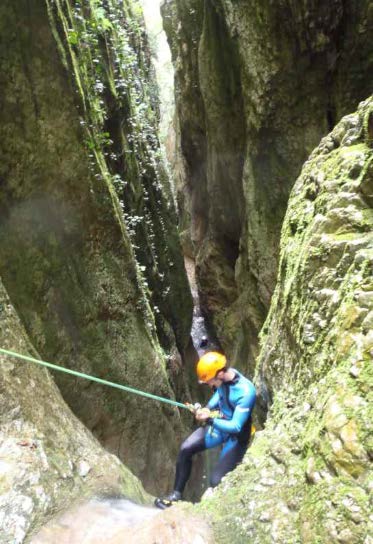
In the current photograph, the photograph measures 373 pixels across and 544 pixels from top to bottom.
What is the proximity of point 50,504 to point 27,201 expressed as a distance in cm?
362

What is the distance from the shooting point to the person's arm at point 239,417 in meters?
4.43

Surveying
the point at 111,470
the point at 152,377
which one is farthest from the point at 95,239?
the point at 111,470

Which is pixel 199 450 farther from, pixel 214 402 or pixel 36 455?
pixel 36 455

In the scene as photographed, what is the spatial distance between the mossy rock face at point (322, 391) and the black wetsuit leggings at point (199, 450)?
1.17 meters

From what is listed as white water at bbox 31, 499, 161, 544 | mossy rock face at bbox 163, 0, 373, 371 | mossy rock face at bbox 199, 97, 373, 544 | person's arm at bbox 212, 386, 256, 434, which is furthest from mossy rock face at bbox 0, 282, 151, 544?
mossy rock face at bbox 163, 0, 373, 371

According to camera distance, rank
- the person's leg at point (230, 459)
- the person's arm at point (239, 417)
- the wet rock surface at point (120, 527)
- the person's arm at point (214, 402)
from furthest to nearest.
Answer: the person's arm at point (214, 402), the person's leg at point (230, 459), the person's arm at point (239, 417), the wet rock surface at point (120, 527)

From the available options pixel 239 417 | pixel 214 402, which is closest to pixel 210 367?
pixel 239 417

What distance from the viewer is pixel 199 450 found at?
17.0 feet

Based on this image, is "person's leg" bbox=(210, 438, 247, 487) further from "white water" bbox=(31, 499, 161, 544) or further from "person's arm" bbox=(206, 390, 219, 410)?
"white water" bbox=(31, 499, 161, 544)

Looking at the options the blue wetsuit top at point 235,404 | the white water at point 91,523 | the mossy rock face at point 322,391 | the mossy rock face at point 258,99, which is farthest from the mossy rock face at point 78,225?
the mossy rock face at point 322,391

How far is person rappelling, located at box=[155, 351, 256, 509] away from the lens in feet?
14.9

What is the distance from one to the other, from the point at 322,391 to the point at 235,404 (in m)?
2.39

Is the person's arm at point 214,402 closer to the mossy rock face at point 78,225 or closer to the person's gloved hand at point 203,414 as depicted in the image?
the person's gloved hand at point 203,414

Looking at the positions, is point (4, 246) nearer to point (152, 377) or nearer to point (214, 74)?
point (152, 377)
